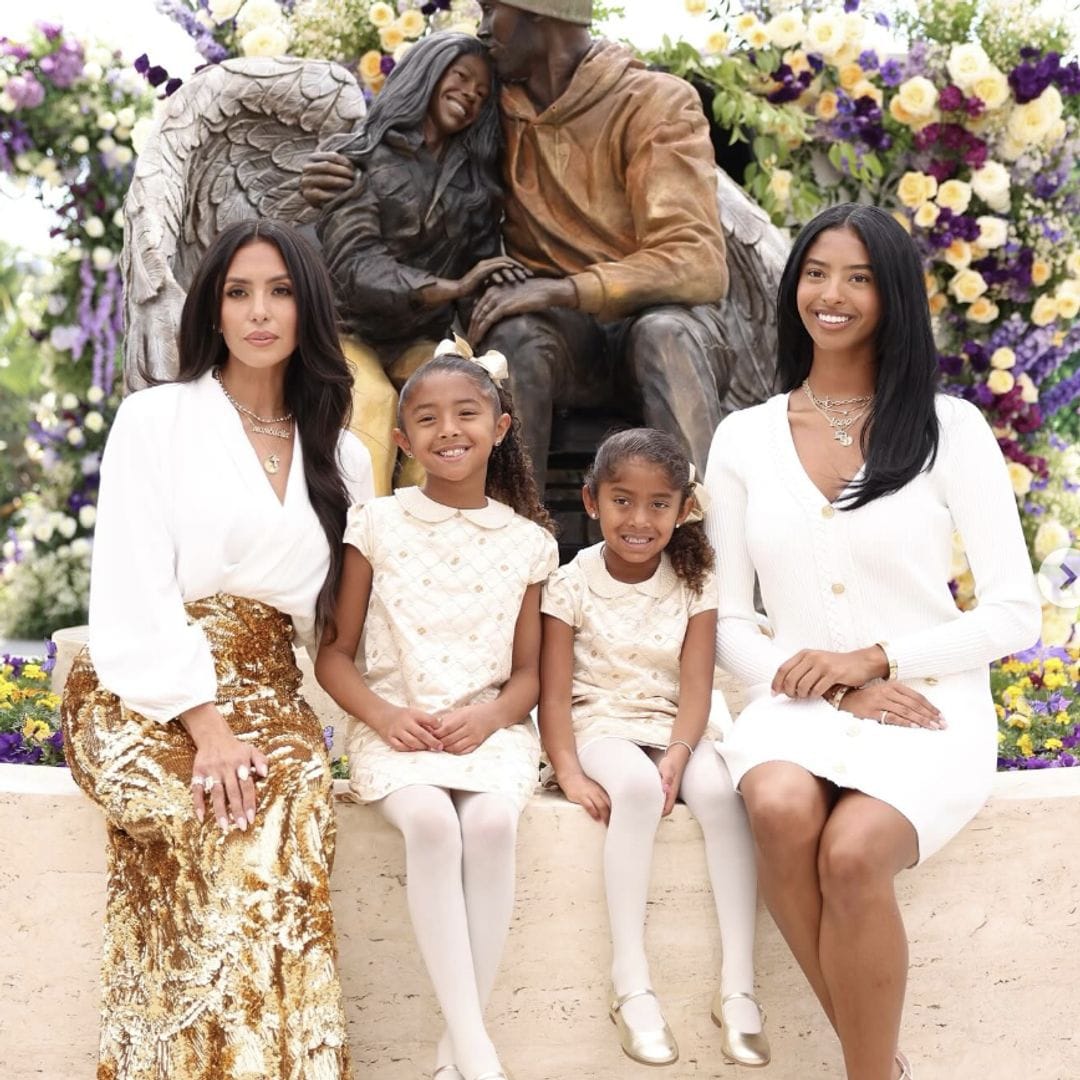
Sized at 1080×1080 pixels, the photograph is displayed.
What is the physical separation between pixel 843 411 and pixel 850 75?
10.5 feet

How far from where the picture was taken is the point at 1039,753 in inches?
138

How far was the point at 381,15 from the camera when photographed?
5.14m

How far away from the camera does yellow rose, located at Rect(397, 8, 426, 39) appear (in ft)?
16.9

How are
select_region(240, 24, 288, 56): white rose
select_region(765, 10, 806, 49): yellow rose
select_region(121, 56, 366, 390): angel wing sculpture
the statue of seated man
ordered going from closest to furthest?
the statue of seated man
select_region(121, 56, 366, 390): angel wing sculpture
select_region(240, 24, 288, 56): white rose
select_region(765, 10, 806, 49): yellow rose

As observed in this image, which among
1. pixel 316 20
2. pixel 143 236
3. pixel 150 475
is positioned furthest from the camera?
pixel 316 20

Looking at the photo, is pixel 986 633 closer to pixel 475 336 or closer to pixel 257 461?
pixel 257 461

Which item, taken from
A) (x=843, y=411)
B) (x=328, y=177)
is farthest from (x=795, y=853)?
(x=328, y=177)

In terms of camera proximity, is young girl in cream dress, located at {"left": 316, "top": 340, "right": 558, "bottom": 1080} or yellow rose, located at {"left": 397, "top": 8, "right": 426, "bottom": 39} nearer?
young girl in cream dress, located at {"left": 316, "top": 340, "right": 558, "bottom": 1080}

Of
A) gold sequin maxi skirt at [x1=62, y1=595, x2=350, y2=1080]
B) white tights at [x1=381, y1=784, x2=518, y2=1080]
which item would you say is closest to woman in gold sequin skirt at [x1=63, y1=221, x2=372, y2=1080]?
gold sequin maxi skirt at [x1=62, y1=595, x2=350, y2=1080]

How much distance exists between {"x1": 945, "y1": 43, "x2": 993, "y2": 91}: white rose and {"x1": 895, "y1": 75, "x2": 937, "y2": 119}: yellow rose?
0.10m

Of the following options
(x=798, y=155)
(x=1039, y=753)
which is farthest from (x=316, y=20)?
(x=1039, y=753)

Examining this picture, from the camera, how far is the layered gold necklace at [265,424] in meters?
2.81

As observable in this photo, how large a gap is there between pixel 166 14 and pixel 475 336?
2550mm

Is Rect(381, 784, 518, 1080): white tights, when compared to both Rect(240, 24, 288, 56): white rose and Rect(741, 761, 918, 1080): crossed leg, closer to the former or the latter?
Rect(741, 761, 918, 1080): crossed leg
